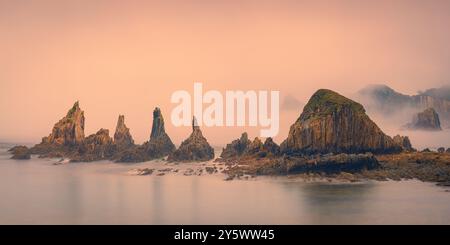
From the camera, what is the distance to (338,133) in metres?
41.4

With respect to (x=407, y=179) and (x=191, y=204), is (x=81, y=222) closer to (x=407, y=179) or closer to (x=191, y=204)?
(x=191, y=204)

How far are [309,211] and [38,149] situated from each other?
40883 mm

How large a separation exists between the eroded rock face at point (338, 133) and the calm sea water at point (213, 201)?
688 cm

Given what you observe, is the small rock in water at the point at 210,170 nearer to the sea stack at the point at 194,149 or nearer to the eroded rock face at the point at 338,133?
the eroded rock face at the point at 338,133

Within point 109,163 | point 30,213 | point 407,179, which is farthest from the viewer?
point 109,163

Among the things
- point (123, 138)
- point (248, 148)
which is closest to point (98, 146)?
point (123, 138)

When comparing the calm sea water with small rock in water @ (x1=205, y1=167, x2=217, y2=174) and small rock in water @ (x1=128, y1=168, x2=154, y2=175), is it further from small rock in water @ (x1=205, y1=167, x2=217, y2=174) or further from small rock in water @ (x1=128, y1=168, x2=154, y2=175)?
small rock in water @ (x1=128, y1=168, x2=154, y2=175)

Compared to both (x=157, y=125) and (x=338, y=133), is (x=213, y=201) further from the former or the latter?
(x=157, y=125)

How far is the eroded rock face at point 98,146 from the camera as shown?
55.2 meters

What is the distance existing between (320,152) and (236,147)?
39.4 feet

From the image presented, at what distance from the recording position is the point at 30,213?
82.1ft

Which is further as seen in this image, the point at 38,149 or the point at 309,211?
the point at 38,149
